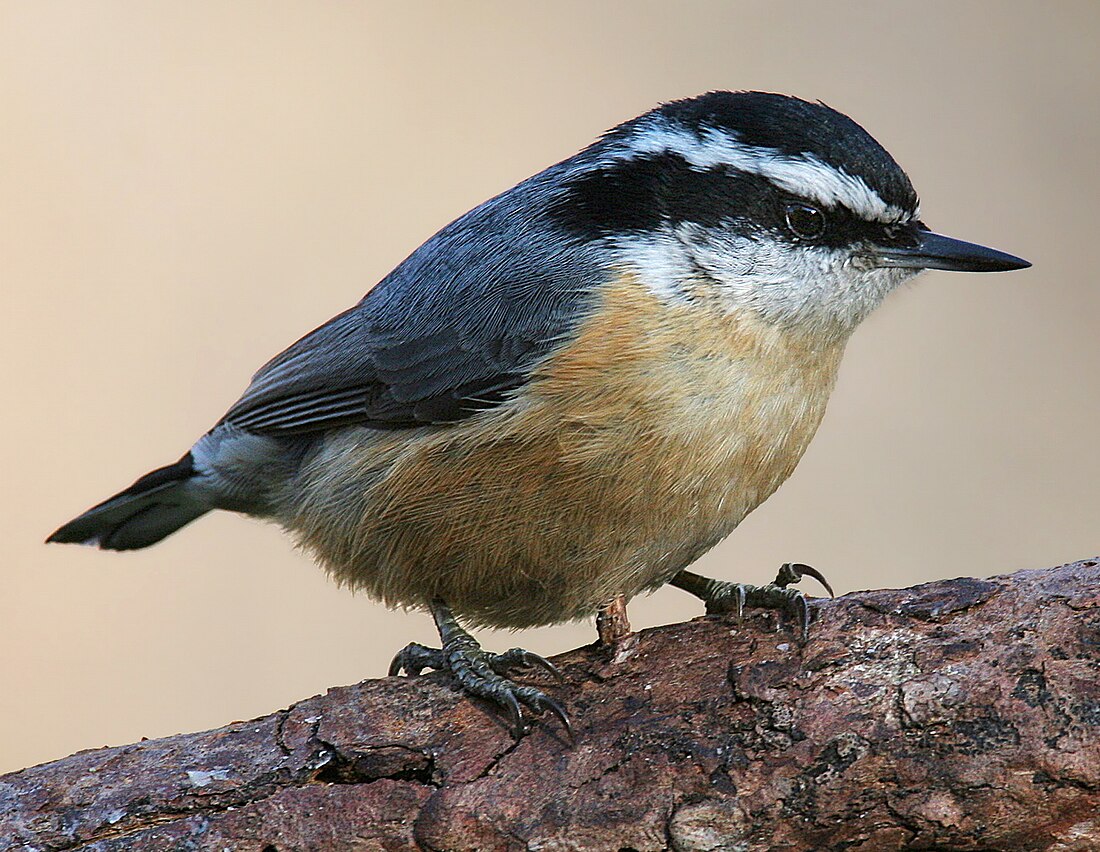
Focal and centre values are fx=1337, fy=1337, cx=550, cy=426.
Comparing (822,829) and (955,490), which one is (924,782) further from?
(955,490)

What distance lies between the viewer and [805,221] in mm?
2936

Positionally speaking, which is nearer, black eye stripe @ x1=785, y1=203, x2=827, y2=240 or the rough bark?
the rough bark

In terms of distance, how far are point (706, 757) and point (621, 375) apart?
0.82 metres

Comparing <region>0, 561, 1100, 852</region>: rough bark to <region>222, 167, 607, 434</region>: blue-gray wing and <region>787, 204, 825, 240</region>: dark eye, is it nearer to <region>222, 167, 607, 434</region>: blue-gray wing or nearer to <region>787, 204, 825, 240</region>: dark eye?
<region>222, 167, 607, 434</region>: blue-gray wing

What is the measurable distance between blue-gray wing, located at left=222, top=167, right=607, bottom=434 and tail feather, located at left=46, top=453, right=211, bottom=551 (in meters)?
0.36

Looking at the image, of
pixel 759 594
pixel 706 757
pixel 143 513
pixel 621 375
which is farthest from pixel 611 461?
pixel 143 513

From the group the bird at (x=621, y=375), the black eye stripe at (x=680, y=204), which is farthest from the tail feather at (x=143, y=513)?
the black eye stripe at (x=680, y=204)

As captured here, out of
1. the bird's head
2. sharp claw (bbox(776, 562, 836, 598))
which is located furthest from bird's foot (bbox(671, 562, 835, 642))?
the bird's head

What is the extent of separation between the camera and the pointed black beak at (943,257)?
2.96 meters

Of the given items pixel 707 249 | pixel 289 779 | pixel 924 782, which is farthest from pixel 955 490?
pixel 289 779

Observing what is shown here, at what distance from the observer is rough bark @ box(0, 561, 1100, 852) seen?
2400 mm

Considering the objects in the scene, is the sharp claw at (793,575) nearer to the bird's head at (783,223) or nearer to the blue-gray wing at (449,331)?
the bird's head at (783,223)

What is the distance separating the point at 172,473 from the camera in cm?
392

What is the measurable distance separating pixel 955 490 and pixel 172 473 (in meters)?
3.11
